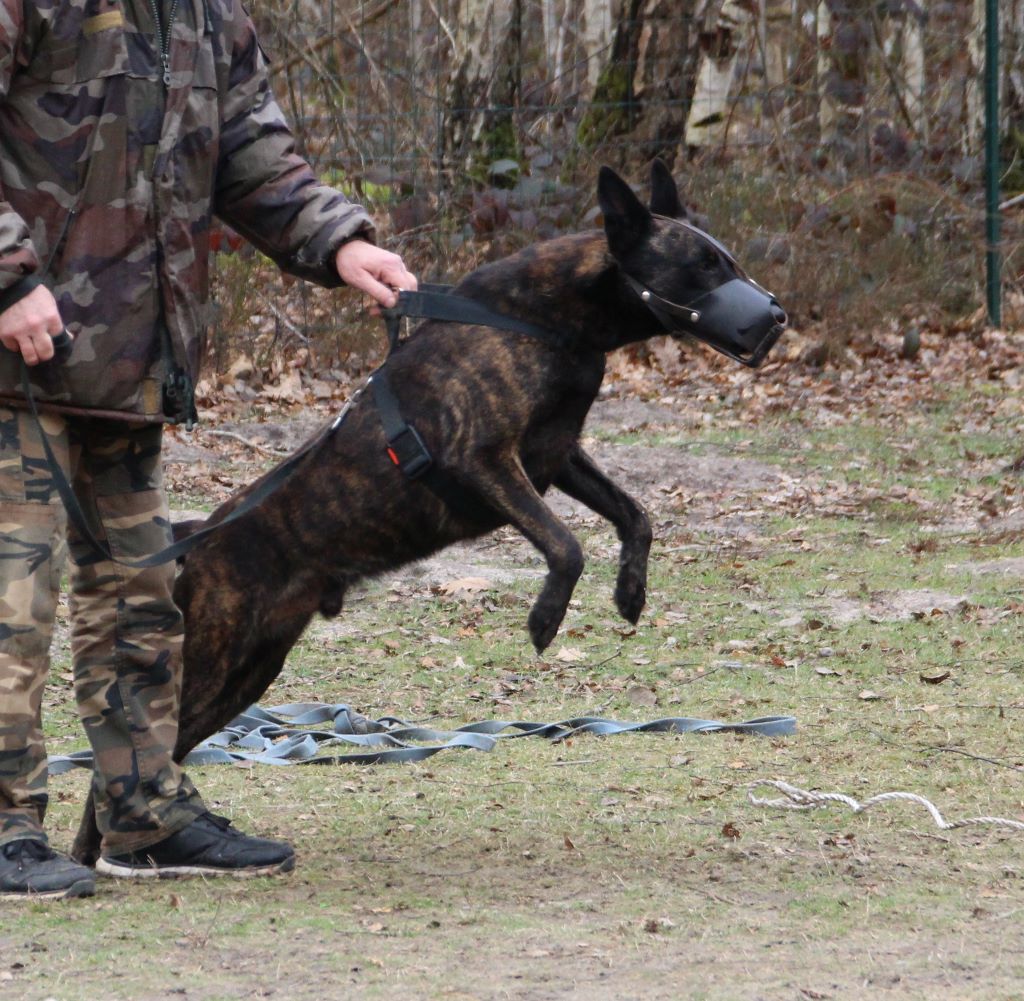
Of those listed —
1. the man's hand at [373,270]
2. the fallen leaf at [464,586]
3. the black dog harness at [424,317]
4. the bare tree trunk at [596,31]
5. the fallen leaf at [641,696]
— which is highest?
the bare tree trunk at [596,31]

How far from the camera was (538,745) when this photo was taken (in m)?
5.11

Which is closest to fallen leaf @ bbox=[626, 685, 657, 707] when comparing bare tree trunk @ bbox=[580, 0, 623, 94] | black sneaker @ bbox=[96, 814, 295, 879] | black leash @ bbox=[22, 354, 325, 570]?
black leash @ bbox=[22, 354, 325, 570]

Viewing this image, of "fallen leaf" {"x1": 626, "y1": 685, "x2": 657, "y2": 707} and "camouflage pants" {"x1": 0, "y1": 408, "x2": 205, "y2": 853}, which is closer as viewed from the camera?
"camouflage pants" {"x1": 0, "y1": 408, "x2": 205, "y2": 853}

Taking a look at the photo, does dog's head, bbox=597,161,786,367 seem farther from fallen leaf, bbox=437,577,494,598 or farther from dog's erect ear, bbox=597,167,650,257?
fallen leaf, bbox=437,577,494,598

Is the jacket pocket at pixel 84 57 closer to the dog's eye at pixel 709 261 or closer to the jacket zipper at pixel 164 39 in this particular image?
the jacket zipper at pixel 164 39

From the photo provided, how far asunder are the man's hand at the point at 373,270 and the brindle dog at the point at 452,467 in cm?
43

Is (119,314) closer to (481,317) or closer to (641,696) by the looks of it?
(481,317)

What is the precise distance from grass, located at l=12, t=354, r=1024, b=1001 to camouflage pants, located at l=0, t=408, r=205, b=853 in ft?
0.81


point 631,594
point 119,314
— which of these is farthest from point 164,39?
point 631,594

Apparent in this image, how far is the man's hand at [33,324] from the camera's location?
125 inches

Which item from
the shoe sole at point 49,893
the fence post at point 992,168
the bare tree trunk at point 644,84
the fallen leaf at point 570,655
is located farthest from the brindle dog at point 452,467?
the fence post at point 992,168

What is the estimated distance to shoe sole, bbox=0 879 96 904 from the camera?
11.1ft

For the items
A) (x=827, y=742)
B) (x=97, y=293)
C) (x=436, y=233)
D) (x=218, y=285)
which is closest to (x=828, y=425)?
(x=436, y=233)

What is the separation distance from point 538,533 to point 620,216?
2.96ft
